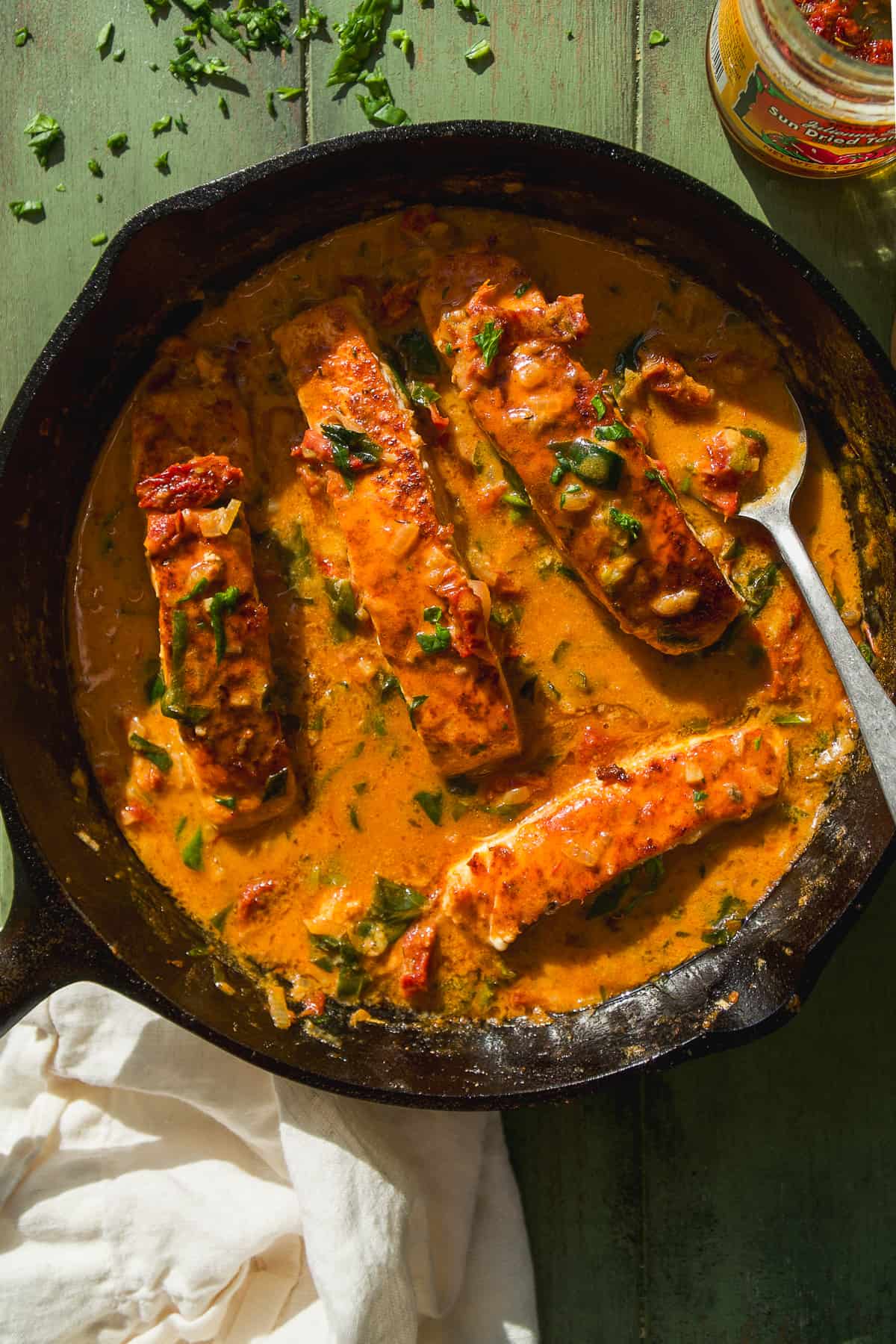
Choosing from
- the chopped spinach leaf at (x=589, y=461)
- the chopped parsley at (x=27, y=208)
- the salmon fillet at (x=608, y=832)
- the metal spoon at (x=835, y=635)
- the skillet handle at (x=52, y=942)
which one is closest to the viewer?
the skillet handle at (x=52, y=942)

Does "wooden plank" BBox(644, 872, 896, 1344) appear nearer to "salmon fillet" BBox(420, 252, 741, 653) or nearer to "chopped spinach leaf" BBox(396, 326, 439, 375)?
"salmon fillet" BBox(420, 252, 741, 653)

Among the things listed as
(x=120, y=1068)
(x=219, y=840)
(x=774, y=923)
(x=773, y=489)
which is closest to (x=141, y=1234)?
(x=120, y=1068)

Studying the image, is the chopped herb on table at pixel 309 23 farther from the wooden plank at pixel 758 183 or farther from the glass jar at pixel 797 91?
the glass jar at pixel 797 91

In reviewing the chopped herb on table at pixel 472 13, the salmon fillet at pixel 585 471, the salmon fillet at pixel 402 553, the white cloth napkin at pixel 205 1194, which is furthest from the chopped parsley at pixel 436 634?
the chopped herb on table at pixel 472 13

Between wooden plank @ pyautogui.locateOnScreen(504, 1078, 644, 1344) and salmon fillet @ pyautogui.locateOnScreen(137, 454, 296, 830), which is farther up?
salmon fillet @ pyautogui.locateOnScreen(137, 454, 296, 830)

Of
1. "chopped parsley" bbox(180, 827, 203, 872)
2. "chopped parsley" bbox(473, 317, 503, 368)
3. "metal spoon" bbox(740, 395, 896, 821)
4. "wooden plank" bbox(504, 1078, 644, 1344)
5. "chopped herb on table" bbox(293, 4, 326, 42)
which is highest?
"chopped herb on table" bbox(293, 4, 326, 42)

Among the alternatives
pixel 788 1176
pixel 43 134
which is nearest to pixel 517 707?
pixel 788 1176

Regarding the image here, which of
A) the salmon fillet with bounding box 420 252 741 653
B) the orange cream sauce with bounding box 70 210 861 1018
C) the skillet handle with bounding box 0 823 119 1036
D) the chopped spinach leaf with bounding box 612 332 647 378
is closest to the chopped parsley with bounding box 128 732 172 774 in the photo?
the orange cream sauce with bounding box 70 210 861 1018

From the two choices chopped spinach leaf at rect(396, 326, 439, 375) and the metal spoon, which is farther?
chopped spinach leaf at rect(396, 326, 439, 375)
